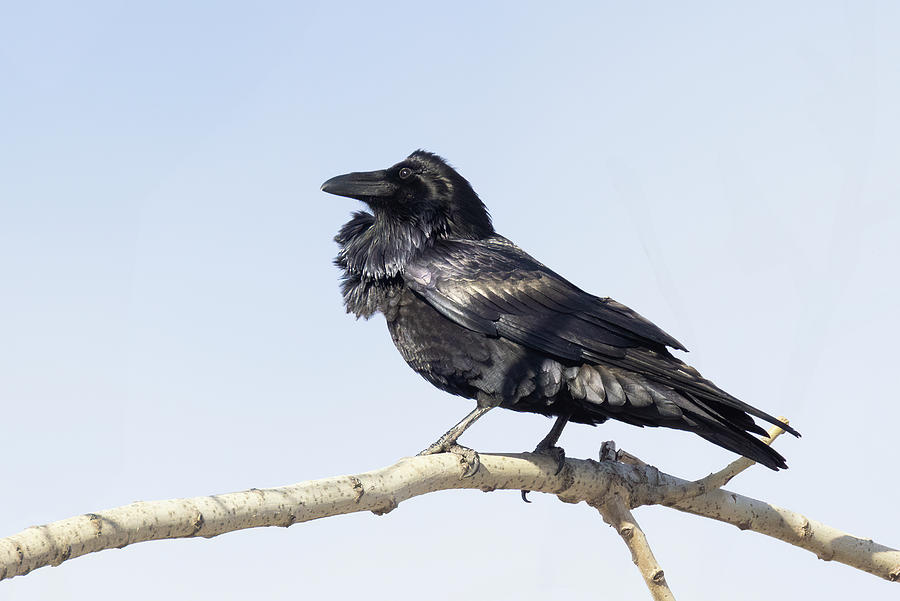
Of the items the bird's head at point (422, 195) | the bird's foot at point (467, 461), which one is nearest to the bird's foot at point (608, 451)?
the bird's foot at point (467, 461)

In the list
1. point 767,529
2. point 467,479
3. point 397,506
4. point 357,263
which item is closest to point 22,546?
point 397,506

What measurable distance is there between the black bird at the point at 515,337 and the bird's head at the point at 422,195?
0.02 metres

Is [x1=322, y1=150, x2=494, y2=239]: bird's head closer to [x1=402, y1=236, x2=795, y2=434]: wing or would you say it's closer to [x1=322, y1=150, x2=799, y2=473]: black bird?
[x1=322, y1=150, x2=799, y2=473]: black bird

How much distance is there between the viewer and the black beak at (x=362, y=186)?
22.2 feet

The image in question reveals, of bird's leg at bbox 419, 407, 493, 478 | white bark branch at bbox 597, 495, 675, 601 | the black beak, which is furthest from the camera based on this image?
the black beak

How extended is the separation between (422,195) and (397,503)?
2.89 metres

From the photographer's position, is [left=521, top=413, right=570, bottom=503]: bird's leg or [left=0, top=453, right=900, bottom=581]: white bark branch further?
[left=521, top=413, right=570, bottom=503]: bird's leg

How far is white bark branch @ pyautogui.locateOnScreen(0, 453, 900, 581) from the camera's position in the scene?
322cm

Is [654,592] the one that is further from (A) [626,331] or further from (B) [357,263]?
(B) [357,263]

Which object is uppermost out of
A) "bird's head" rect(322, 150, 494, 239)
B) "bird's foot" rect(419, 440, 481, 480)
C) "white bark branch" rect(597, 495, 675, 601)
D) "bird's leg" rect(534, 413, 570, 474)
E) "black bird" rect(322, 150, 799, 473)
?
"bird's head" rect(322, 150, 494, 239)

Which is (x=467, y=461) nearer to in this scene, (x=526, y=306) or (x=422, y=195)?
(x=526, y=306)

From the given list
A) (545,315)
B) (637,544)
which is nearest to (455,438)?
(545,315)

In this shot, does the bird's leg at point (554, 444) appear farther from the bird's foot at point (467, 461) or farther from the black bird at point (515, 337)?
the bird's foot at point (467, 461)

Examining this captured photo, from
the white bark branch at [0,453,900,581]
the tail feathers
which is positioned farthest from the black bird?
the white bark branch at [0,453,900,581]
